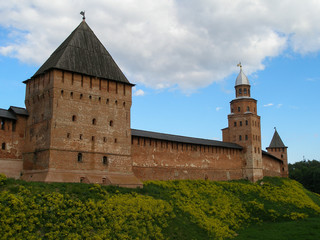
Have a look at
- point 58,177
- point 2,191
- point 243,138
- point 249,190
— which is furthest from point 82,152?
point 243,138

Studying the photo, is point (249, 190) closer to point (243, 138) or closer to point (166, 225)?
point (243, 138)

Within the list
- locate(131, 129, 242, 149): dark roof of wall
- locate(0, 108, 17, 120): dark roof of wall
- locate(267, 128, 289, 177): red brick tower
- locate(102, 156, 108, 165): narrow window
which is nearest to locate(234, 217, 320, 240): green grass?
locate(102, 156, 108, 165): narrow window


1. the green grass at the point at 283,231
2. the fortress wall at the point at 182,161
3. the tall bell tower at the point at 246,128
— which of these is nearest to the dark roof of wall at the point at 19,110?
the fortress wall at the point at 182,161

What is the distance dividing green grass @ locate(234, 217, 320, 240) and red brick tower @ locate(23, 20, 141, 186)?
9927mm

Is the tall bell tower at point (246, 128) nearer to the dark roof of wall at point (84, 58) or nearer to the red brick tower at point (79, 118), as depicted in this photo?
the red brick tower at point (79, 118)

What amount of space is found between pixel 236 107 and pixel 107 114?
22507 mm

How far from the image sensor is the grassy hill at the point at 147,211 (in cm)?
1998

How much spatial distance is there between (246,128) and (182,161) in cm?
1225

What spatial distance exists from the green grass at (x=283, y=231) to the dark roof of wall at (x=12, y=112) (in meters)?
19.7

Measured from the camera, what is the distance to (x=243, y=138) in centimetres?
4791

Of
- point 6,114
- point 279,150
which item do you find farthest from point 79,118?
point 279,150

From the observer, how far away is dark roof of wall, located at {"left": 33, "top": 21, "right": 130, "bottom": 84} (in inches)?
1220

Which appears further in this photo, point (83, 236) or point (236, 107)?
point (236, 107)

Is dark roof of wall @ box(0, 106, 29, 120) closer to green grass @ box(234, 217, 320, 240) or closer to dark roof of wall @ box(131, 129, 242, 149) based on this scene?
dark roof of wall @ box(131, 129, 242, 149)
